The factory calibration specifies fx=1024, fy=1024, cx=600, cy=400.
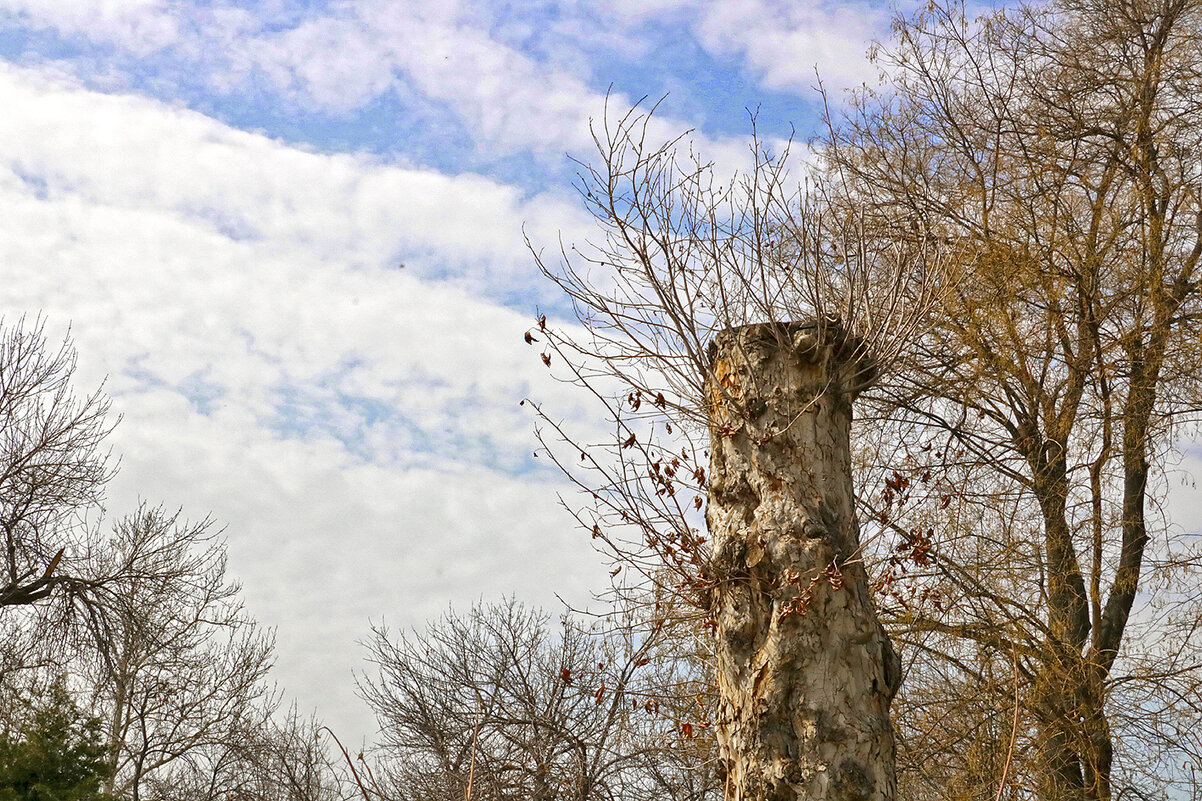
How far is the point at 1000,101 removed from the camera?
9.96m

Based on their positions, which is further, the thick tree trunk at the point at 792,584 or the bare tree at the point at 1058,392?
the bare tree at the point at 1058,392

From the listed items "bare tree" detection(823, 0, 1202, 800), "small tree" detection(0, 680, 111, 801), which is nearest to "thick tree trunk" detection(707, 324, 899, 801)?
"bare tree" detection(823, 0, 1202, 800)

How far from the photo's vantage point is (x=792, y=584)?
415cm

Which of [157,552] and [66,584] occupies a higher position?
[157,552]

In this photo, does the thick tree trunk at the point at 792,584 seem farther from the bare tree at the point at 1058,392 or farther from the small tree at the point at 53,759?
the small tree at the point at 53,759

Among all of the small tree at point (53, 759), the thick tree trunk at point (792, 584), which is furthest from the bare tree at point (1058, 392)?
the small tree at point (53, 759)

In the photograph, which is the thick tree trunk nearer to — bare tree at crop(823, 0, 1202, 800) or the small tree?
bare tree at crop(823, 0, 1202, 800)

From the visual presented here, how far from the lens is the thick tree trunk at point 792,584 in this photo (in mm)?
3992

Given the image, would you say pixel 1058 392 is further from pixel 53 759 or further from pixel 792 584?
pixel 53 759

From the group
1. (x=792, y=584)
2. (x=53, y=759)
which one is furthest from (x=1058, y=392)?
(x=53, y=759)

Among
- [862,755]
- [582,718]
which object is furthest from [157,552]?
[862,755]

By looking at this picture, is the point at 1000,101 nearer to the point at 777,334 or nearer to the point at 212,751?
the point at 777,334

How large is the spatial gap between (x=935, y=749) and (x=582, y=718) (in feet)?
20.4

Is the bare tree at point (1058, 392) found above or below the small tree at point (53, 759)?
above
